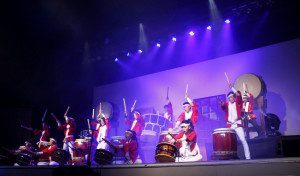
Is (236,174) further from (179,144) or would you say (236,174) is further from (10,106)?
(10,106)

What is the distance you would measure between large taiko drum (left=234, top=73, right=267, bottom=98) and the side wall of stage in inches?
13.1

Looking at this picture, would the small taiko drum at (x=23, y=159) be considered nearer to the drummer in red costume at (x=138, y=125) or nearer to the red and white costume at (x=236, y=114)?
the drummer in red costume at (x=138, y=125)

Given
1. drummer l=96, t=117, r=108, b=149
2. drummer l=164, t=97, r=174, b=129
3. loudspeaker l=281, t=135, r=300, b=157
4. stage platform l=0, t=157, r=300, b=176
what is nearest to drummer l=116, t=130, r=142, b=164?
drummer l=164, t=97, r=174, b=129

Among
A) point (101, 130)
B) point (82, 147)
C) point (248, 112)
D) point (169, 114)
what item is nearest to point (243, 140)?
point (248, 112)

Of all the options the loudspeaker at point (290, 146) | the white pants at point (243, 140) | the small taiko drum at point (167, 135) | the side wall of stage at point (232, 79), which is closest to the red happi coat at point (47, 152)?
the side wall of stage at point (232, 79)

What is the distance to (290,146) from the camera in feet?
13.0

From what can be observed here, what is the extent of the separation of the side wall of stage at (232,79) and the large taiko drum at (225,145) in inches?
67.4

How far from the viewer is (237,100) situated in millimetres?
5660

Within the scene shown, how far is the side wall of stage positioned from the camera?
5.90 meters

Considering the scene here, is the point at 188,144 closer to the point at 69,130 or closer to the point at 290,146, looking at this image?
the point at 290,146

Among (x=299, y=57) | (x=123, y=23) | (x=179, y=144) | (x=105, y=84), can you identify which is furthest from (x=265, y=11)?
(x=105, y=84)

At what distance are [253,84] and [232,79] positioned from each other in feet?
2.40

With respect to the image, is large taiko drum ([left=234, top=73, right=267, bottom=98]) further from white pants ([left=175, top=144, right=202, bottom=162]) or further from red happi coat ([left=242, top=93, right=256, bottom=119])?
white pants ([left=175, top=144, right=202, bottom=162])

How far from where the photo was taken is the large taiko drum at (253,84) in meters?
5.93
